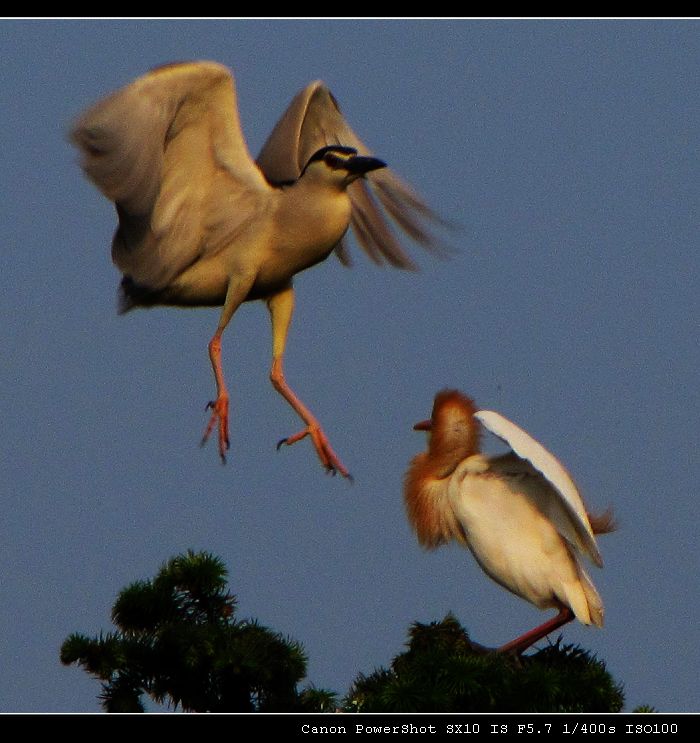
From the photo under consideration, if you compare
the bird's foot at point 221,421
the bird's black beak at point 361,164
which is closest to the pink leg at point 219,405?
the bird's foot at point 221,421

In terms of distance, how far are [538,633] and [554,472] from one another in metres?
0.87

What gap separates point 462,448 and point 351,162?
195 cm

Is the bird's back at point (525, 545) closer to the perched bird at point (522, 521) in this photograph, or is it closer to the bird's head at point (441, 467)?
the perched bird at point (522, 521)

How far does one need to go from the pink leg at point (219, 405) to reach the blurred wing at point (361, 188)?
1534mm

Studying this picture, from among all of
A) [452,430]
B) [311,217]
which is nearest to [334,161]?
[311,217]

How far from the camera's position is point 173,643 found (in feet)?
24.7

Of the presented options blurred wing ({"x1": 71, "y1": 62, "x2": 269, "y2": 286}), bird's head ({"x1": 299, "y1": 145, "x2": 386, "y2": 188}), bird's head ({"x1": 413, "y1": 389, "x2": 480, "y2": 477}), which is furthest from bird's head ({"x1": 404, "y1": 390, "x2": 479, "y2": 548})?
blurred wing ({"x1": 71, "y1": 62, "x2": 269, "y2": 286})

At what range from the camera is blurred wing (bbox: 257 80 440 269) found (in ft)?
38.7

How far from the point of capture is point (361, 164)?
10430 millimetres

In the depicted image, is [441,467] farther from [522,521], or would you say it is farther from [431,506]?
[522,521]

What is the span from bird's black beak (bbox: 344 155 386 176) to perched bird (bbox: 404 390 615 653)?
5.41 feet

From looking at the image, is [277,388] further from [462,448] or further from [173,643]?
[173,643]

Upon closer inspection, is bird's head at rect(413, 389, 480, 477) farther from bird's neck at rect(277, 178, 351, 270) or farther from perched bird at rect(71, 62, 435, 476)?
bird's neck at rect(277, 178, 351, 270)

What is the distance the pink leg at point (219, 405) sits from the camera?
10117mm
